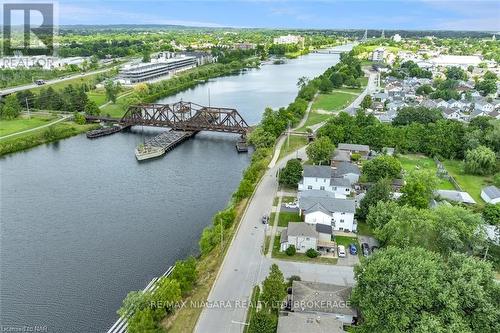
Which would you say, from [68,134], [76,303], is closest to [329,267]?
[76,303]

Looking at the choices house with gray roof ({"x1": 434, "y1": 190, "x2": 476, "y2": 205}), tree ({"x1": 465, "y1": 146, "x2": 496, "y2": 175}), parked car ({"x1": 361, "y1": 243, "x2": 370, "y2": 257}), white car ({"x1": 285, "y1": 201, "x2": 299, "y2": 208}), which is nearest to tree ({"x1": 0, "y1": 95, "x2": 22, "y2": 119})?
white car ({"x1": 285, "y1": 201, "x2": 299, "y2": 208})

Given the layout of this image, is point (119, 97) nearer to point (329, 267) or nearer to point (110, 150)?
point (110, 150)

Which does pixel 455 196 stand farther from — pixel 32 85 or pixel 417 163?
pixel 32 85

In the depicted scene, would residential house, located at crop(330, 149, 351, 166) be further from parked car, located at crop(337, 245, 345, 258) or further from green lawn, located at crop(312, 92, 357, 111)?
green lawn, located at crop(312, 92, 357, 111)

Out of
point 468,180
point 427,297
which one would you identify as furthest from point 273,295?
point 468,180

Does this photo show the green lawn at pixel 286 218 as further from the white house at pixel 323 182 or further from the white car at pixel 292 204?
the white house at pixel 323 182

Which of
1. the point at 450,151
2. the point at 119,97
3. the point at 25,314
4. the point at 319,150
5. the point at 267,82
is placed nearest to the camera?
the point at 25,314
